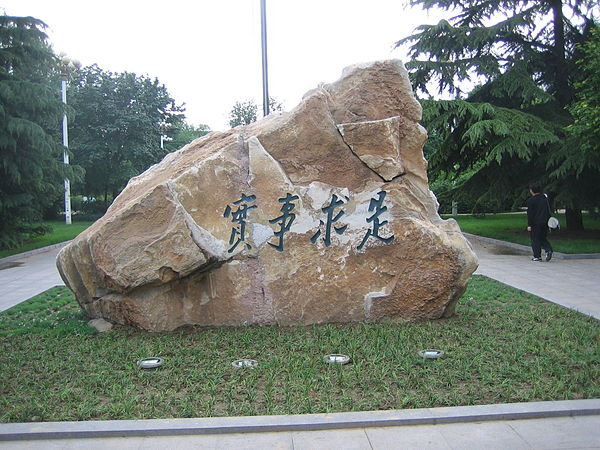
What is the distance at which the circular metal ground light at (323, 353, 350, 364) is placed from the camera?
4.80 m

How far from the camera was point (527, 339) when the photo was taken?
5.44m

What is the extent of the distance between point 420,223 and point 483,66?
33.3ft

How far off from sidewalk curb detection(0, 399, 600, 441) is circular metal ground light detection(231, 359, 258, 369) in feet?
3.31

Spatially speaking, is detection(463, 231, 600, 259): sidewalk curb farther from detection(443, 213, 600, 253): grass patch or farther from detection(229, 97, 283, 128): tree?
detection(229, 97, 283, 128): tree

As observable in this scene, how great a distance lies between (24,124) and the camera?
501 inches

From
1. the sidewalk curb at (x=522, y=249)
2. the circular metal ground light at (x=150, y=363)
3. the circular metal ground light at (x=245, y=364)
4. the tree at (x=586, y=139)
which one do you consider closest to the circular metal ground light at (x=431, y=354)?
the circular metal ground light at (x=245, y=364)

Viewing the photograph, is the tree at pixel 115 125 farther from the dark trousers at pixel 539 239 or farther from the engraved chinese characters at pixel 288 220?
the engraved chinese characters at pixel 288 220

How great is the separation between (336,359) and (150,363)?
5.29ft

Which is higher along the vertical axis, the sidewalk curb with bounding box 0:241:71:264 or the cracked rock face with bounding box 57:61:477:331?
the cracked rock face with bounding box 57:61:477:331

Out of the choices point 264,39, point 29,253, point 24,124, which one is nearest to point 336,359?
point 264,39

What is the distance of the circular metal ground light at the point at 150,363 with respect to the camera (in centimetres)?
484

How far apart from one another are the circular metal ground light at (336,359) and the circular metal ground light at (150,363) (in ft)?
4.75

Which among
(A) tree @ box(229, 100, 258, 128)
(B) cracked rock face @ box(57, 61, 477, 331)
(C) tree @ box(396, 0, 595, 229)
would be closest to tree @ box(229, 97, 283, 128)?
(A) tree @ box(229, 100, 258, 128)

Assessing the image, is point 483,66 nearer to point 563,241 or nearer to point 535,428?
point 563,241
